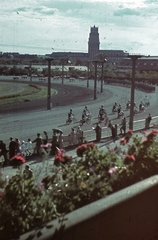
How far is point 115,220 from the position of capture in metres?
3.41

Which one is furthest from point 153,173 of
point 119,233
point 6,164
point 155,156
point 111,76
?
point 111,76

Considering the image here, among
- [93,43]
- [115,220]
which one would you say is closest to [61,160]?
[115,220]

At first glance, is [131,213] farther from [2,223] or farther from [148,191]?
[2,223]

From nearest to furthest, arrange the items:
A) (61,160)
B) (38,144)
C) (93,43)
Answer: (61,160), (38,144), (93,43)

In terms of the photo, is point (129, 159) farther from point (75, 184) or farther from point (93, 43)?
point (93, 43)

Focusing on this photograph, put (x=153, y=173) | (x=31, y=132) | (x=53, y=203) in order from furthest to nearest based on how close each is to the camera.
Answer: (x=31, y=132), (x=153, y=173), (x=53, y=203)

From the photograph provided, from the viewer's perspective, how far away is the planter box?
2.88 meters

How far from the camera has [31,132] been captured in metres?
23.7

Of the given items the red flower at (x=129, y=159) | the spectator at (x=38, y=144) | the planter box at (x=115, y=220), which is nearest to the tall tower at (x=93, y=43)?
the spectator at (x=38, y=144)

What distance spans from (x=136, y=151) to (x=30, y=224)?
1869mm

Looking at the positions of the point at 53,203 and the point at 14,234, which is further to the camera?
the point at 53,203

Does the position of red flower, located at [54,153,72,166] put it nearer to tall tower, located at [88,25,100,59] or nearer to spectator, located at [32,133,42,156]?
spectator, located at [32,133,42,156]

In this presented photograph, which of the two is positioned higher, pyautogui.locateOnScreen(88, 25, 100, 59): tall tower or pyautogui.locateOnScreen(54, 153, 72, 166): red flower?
pyautogui.locateOnScreen(88, 25, 100, 59): tall tower

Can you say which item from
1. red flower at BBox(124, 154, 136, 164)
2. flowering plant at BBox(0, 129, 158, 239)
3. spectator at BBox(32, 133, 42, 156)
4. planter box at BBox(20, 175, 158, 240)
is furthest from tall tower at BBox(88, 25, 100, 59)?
planter box at BBox(20, 175, 158, 240)
